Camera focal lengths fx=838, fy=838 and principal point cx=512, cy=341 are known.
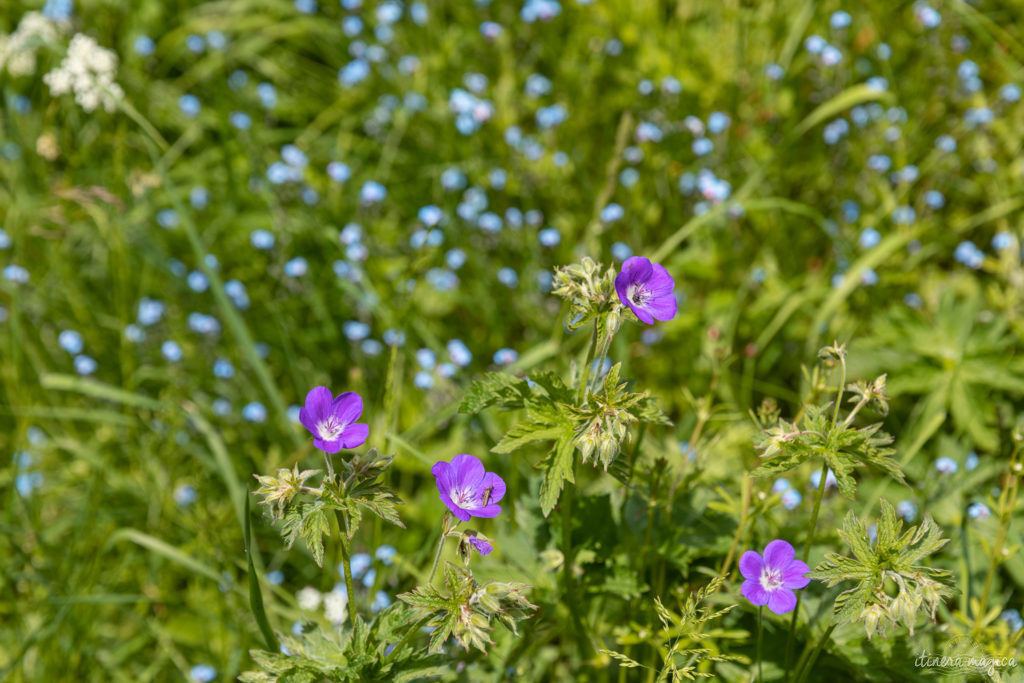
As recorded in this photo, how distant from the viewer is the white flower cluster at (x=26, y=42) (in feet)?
10.4

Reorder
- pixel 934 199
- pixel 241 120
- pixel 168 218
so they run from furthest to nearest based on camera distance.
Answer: pixel 241 120 < pixel 168 218 < pixel 934 199

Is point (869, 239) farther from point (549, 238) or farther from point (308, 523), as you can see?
point (308, 523)

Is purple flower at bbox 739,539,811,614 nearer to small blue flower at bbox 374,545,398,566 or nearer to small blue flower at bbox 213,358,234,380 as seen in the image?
small blue flower at bbox 374,545,398,566

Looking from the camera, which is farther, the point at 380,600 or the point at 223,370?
the point at 223,370

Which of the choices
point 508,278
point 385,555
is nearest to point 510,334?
point 508,278

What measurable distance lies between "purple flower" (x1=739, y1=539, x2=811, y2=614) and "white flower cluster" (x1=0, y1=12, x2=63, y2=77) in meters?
2.99

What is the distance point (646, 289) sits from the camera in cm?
179

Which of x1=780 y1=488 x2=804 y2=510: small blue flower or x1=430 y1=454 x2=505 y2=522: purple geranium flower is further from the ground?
x1=430 y1=454 x2=505 y2=522: purple geranium flower

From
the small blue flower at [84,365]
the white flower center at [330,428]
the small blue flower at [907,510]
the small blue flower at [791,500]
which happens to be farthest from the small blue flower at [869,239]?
the small blue flower at [84,365]

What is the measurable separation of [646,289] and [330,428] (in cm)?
73

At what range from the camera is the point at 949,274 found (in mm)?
3820

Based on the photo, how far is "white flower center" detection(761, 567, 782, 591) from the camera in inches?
71.9

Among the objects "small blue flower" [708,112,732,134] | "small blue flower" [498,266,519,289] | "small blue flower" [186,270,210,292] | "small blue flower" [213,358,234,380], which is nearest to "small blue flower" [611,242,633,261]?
"small blue flower" [498,266,519,289]

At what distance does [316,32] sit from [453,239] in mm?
1764
